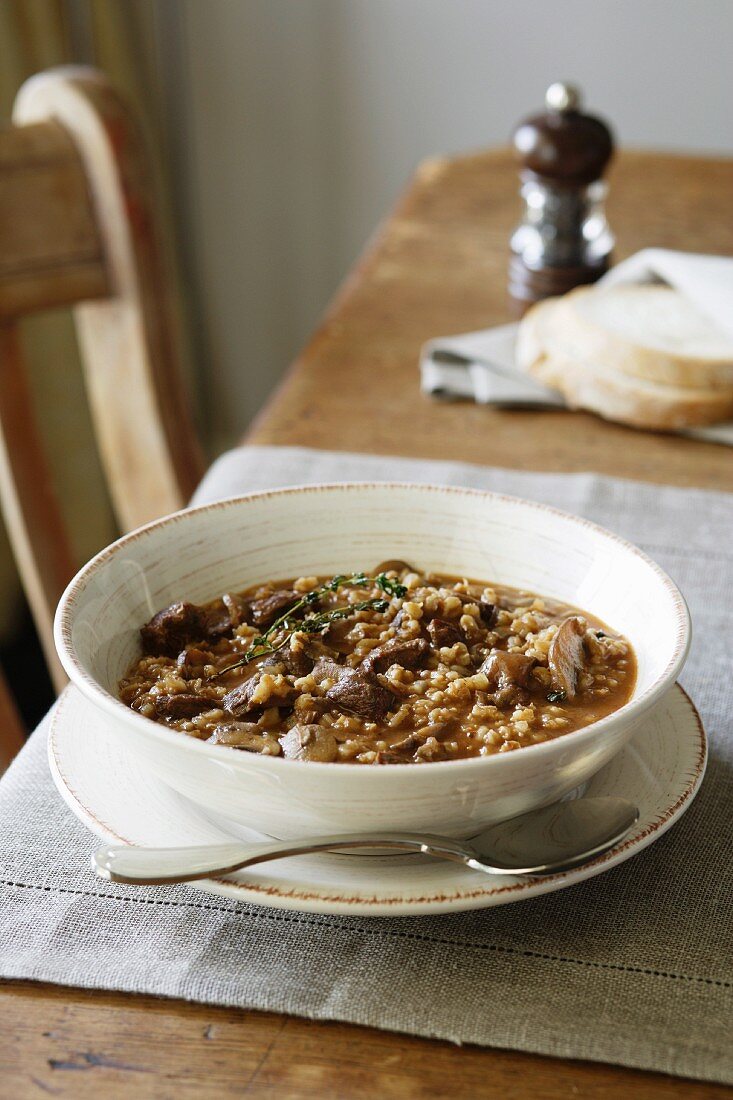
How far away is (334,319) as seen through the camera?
6.01ft

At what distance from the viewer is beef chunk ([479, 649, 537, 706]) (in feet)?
2.61

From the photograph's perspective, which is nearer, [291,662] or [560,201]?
[291,662]

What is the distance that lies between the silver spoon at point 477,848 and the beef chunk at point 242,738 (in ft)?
0.21

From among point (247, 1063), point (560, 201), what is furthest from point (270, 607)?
point (560, 201)

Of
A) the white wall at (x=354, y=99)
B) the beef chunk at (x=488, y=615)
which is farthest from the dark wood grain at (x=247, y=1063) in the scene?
the white wall at (x=354, y=99)

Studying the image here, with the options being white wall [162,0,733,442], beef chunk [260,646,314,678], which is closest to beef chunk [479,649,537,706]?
beef chunk [260,646,314,678]

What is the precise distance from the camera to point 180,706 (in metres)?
0.78

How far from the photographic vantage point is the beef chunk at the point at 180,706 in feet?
2.56

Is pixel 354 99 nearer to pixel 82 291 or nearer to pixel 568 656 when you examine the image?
pixel 82 291

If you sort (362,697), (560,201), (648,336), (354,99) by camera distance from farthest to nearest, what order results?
1. (354,99)
2. (560,201)
3. (648,336)
4. (362,697)

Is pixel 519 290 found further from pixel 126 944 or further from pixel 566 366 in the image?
pixel 126 944

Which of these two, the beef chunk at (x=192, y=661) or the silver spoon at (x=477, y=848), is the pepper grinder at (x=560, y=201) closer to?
the beef chunk at (x=192, y=661)

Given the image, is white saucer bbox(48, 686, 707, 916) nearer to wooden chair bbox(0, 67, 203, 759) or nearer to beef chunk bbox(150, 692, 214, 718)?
beef chunk bbox(150, 692, 214, 718)

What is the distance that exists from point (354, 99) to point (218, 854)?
3.40 meters
